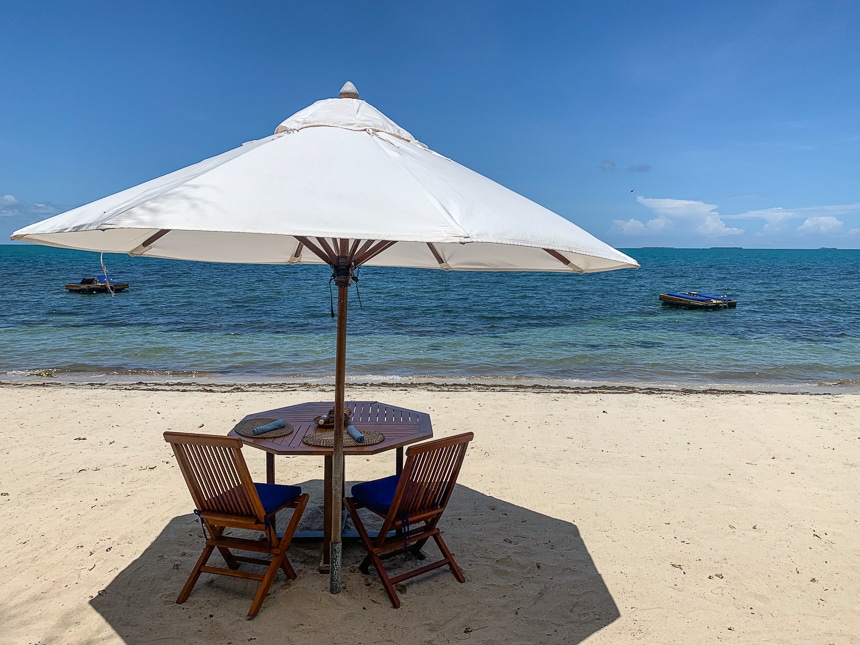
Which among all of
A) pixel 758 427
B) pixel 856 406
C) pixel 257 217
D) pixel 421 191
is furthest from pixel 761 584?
pixel 856 406

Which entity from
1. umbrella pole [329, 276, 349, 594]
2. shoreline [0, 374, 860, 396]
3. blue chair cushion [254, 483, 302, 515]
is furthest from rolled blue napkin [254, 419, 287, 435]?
→ shoreline [0, 374, 860, 396]

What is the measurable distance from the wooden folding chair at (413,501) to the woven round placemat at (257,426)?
596 millimetres

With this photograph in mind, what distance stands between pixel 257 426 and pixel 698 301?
28.4 metres

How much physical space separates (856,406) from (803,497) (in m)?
4.55

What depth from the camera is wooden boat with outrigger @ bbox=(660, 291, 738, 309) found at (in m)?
28.3

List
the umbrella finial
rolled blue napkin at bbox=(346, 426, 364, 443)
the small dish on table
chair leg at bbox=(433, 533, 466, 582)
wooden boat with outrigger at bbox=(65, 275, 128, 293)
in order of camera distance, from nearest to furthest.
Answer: the umbrella finial → rolled blue napkin at bbox=(346, 426, 364, 443) → chair leg at bbox=(433, 533, 466, 582) → the small dish on table → wooden boat with outrigger at bbox=(65, 275, 128, 293)

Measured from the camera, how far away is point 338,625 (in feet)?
10.6

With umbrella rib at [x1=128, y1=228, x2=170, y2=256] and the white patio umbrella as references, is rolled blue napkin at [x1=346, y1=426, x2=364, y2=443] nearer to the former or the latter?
the white patio umbrella

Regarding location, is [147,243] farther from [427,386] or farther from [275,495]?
[427,386]

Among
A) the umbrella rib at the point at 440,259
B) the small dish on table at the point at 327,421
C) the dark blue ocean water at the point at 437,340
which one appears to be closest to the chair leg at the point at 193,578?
the small dish on table at the point at 327,421

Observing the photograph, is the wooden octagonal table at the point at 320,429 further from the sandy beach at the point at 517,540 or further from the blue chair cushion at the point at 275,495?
the sandy beach at the point at 517,540

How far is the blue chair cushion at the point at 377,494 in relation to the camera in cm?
354

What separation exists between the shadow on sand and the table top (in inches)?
32.9

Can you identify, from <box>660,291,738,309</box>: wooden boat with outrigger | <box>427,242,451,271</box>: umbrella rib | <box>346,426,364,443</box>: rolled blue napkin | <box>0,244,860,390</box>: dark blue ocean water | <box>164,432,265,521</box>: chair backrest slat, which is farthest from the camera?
<box>660,291,738,309</box>: wooden boat with outrigger
